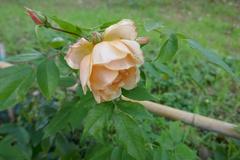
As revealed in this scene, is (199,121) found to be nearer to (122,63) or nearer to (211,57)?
(211,57)

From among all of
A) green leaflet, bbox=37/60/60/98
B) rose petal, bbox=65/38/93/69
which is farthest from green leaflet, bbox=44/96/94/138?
rose petal, bbox=65/38/93/69

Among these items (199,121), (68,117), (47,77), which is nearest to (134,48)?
(47,77)

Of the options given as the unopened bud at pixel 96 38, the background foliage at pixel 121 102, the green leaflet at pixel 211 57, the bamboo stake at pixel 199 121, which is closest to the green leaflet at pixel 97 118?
the background foliage at pixel 121 102

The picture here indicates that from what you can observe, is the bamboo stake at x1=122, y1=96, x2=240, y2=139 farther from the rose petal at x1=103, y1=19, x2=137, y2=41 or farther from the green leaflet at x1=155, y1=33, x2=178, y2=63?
the rose petal at x1=103, y1=19, x2=137, y2=41

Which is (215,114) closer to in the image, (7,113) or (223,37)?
(7,113)

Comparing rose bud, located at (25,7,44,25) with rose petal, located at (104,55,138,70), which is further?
rose bud, located at (25,7,44,25)

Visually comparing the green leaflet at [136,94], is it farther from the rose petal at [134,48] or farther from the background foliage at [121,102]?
the rose petal at [134,48]

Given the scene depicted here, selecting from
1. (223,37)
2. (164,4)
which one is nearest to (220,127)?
(223,37)
